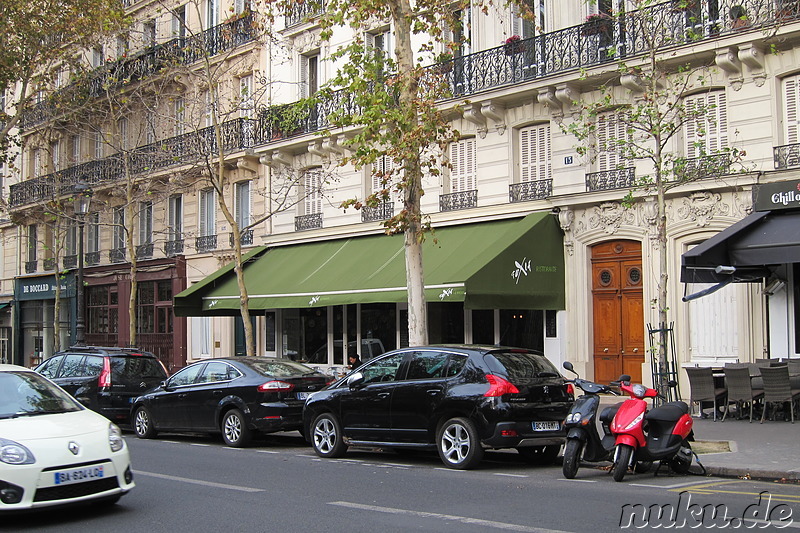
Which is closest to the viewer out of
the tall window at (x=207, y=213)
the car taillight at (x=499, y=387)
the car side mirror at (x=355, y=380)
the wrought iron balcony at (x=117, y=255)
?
the car taillight at (x=499, y=387)

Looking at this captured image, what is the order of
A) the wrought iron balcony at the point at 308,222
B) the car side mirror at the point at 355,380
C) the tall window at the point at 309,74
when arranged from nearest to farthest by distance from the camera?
the car side mirror at the point at 355,380, the wrought iron balcony at the point at 308,222, the tall window at the point at 309,74

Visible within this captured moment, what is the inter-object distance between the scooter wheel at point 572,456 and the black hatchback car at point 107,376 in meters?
10.3

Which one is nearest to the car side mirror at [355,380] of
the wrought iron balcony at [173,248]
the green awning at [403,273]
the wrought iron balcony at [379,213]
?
the green awning at [403,273]

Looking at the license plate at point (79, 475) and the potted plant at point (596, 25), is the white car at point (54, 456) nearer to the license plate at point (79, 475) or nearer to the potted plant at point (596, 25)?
the license plate at point (79, 475)

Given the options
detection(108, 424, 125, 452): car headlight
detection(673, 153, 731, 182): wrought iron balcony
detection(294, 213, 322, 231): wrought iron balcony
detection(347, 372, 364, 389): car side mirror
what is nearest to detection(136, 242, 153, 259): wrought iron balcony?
detection(294, 213, 322, 231): wrought iron balcony

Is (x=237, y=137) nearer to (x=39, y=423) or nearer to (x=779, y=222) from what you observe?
(x=779, y=222)

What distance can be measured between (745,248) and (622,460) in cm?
731

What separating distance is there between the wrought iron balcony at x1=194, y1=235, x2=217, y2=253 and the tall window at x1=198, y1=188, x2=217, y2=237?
0.30 meters

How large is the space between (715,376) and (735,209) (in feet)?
11.6

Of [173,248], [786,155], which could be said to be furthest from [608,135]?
[173,248]

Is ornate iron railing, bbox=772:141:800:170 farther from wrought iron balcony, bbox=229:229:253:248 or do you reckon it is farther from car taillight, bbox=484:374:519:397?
wrought iron balcony, bbox=229:229:253:248

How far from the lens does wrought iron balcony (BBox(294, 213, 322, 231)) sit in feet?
84.9

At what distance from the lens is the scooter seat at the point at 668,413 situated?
10.2 meters

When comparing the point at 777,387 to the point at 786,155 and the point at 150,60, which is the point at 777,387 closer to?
the point at 786,155
